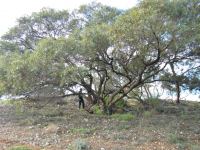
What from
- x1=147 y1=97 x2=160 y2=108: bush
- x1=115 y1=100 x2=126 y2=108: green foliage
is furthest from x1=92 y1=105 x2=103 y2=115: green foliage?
x1=147 y1=97 x2=160 y2=108: bush

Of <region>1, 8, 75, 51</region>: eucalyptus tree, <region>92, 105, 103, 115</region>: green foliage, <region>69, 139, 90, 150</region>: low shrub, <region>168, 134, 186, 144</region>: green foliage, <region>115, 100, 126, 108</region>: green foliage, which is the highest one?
<region>1, 8, 75, 51</region>: eucalyptus tree

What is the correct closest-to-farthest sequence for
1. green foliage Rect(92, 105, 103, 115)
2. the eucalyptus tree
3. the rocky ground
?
the rocky ground < green foliage Rect(92, 105, 103, 115) < the eucalyptus tree

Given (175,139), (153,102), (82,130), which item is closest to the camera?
(175,139)

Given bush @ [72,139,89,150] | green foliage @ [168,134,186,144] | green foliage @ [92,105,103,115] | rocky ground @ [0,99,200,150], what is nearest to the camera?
bush @ [72,139,89,150]

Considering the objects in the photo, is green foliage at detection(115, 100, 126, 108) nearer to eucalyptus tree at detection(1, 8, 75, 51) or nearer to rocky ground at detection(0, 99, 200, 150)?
rocky ground at detection(0, 99, 200, 150)

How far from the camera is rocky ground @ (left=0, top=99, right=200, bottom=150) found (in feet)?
33.8

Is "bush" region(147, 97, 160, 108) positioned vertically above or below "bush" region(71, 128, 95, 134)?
above

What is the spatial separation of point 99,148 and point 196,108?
29.3 ft

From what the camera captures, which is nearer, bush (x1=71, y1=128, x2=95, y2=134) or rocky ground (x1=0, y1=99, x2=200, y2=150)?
rocky ground (x1=0, y1=99, x2=200, y2=150)

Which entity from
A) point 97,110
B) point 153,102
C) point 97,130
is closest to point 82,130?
point 97,130

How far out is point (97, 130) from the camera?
1204cm

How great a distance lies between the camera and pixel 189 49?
43.3 ft

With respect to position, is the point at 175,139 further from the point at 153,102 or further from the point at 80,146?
the point at 153,102

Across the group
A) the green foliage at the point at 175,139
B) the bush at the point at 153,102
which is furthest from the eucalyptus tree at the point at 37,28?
the green foliage at the point at 175,139
